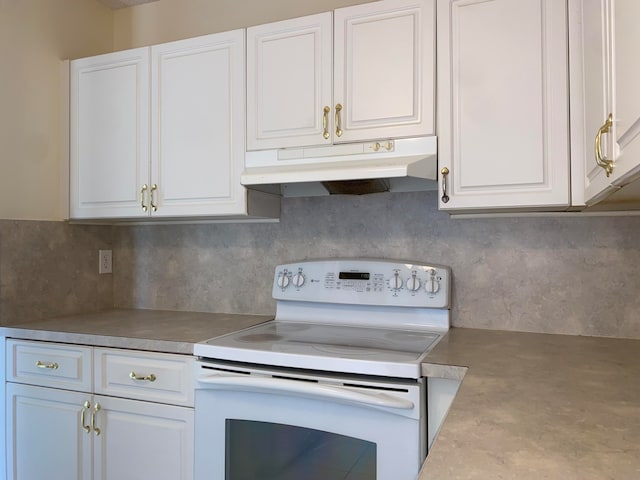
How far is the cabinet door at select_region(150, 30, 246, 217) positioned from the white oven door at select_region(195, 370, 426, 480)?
732 mm

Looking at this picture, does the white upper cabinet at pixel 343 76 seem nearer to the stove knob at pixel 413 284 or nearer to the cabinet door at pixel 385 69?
the cabinet door at pixel 385 69

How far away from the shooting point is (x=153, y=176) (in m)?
2.05

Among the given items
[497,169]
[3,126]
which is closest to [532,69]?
[497,169]

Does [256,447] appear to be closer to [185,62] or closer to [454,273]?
[454,273]

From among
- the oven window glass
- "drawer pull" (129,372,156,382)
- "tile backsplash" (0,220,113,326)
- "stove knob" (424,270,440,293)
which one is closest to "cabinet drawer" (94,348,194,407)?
"drawer pull" (129,372,156,382)

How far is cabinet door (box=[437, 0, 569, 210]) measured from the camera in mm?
1500

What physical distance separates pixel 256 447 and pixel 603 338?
124 cm

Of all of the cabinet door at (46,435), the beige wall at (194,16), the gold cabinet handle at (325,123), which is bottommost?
the cabinet door at (46,435)

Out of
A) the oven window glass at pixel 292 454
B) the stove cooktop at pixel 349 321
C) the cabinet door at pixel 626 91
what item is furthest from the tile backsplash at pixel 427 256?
the cabinet door at pixel 626 91

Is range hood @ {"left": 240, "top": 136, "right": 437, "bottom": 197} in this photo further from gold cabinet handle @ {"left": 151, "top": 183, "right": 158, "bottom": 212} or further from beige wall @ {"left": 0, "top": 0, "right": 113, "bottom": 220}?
beige wall @ {"left": 0, "top": 0, "right": 113, "bottom": 220}

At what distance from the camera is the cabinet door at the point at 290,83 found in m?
1.77

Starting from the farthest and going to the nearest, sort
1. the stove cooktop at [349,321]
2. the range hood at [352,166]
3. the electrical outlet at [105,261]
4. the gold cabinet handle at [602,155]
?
the electrical outlet at [105,261] → the range hood at [352,166] → the stove cooktop at [349,321] → the gold cabinet handle at [602,155]

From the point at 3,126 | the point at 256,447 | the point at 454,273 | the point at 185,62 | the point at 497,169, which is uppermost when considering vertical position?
the point at 185,62

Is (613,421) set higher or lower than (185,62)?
lower
